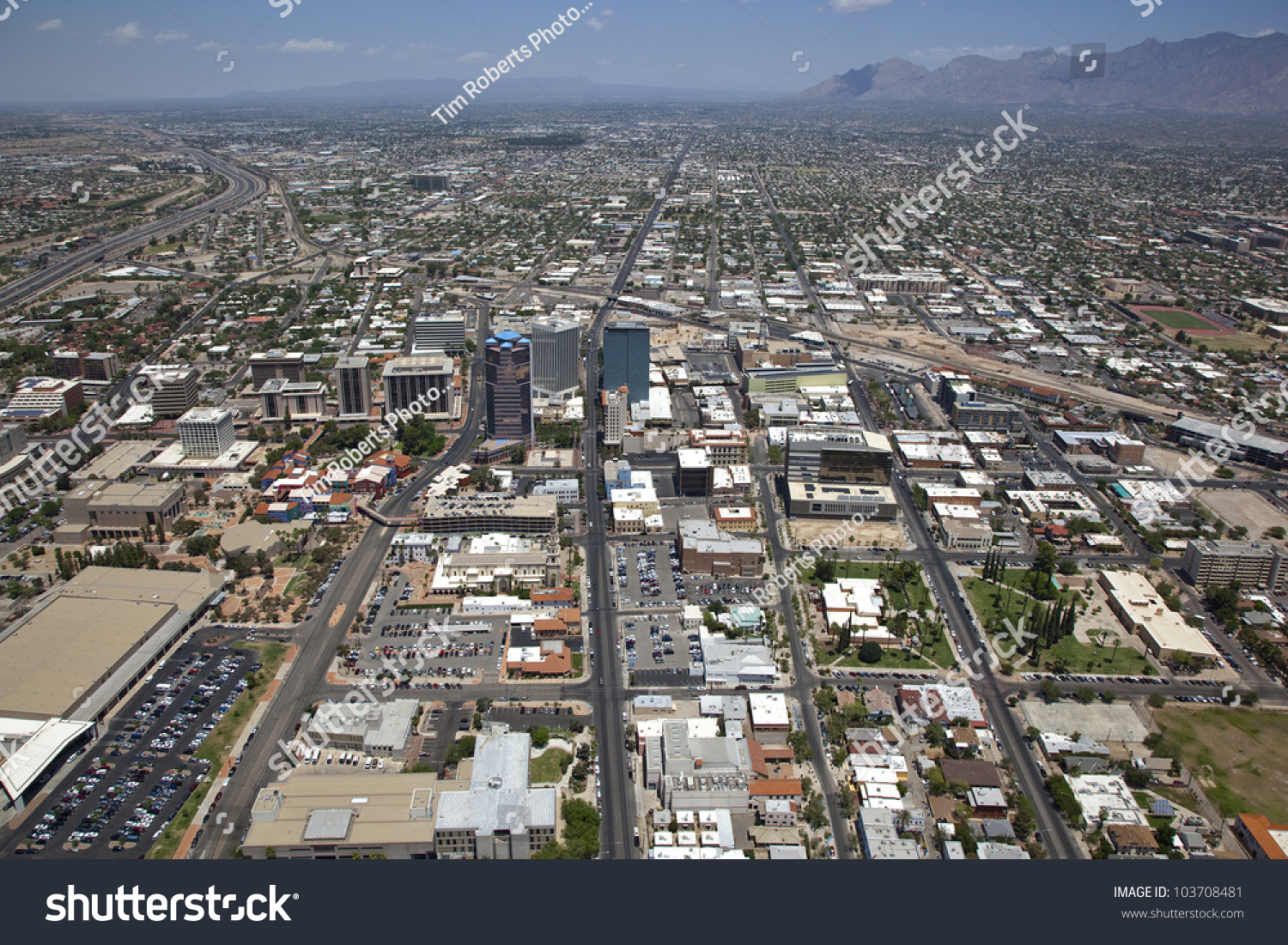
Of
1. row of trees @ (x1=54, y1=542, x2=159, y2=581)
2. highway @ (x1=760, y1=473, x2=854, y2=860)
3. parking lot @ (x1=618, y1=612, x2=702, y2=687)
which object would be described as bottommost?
highway @ (x1=760, y1=473, x2=854, y2=860)

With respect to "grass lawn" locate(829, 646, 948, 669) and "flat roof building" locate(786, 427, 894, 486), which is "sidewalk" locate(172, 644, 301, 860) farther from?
"flat roof building" locate(786, 427, 894, 486)

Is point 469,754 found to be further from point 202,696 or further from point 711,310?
point 711,310

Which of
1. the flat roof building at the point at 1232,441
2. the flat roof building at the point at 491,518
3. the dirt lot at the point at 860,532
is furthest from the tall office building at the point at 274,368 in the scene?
the flat roof building at the point at 1232,441

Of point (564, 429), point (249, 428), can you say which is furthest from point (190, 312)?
point (564, 429)

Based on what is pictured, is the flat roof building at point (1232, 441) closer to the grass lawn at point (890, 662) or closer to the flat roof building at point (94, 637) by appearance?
the grass lawn at point (890, 662)

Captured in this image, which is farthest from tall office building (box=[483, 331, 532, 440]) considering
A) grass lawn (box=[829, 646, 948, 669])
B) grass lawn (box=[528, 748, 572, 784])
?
grass lawn (box=[528, 748, 572, 784])
